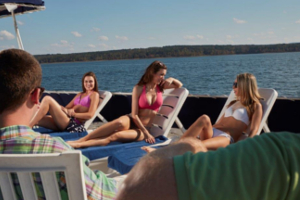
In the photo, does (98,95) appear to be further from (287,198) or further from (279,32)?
(279,32)

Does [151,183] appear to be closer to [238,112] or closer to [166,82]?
[238,112]

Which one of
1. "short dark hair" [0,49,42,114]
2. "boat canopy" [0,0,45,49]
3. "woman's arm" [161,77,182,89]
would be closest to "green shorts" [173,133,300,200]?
"short dark hair" [0,49,42,114]

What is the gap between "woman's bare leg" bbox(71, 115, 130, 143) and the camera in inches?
169

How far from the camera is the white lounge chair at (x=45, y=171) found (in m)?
1.29

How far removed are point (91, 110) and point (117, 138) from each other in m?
1.03

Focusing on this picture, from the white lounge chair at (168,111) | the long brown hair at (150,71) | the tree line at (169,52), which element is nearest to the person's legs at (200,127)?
the white lounge chair at (168,111)

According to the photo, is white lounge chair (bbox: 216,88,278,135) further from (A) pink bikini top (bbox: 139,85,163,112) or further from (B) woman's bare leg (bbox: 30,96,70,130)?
(B) woman's bare leg (bbox: 30,96,70,130)

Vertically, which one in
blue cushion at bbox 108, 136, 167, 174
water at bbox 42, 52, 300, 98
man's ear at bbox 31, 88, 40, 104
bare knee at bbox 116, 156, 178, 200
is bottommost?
water at bbox 42, 52, 300, 98

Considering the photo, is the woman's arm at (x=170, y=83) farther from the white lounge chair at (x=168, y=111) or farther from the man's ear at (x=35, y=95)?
the man's ear at (x=35, y=95)

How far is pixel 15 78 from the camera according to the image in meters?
1.47

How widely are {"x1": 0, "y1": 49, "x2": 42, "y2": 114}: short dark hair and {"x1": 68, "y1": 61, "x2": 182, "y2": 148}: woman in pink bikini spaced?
2738mm

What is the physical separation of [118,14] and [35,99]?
78714 millimetres

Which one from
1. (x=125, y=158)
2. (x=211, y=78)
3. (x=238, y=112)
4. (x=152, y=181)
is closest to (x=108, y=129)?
(x=125, y=158)

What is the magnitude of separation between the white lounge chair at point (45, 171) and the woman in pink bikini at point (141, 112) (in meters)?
2.81
